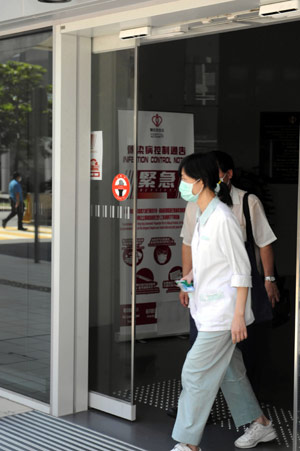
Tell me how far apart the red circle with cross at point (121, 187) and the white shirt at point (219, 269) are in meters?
1.22

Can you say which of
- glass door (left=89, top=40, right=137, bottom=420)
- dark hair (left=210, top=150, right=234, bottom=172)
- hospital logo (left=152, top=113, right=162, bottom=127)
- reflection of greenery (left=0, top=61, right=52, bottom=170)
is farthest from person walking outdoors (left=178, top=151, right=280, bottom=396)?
hospital logo (left=152, top=113, right=162, bottom=127)

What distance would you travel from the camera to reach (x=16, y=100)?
645 centimetres

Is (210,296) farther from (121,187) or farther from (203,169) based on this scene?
(121,187)

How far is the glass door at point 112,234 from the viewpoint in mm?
5910

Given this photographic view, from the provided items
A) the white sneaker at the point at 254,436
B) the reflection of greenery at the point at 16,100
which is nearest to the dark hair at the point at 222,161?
the reflection of greenery at the point at 16,100

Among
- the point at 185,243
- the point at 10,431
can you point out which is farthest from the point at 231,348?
the point at 10,431

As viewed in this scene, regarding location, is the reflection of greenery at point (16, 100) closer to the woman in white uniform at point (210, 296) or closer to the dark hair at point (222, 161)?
the dark hair at point (222, 161)

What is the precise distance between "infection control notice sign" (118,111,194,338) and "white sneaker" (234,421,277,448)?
8.19ft

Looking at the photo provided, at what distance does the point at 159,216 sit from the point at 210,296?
3081 mm

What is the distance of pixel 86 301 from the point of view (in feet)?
20.1

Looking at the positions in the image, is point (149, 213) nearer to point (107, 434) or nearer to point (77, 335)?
point (77, 335)

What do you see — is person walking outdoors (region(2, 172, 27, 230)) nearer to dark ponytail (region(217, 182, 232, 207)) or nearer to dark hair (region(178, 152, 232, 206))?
dark ponytail (region(217, 182, 232, 207))

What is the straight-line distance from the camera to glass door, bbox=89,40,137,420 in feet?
19.4

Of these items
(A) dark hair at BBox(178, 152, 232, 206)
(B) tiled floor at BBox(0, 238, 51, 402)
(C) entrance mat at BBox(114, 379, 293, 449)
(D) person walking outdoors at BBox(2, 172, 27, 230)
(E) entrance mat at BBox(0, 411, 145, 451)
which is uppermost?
(A) dark hair at BBox(178, 152, 232, 206)
